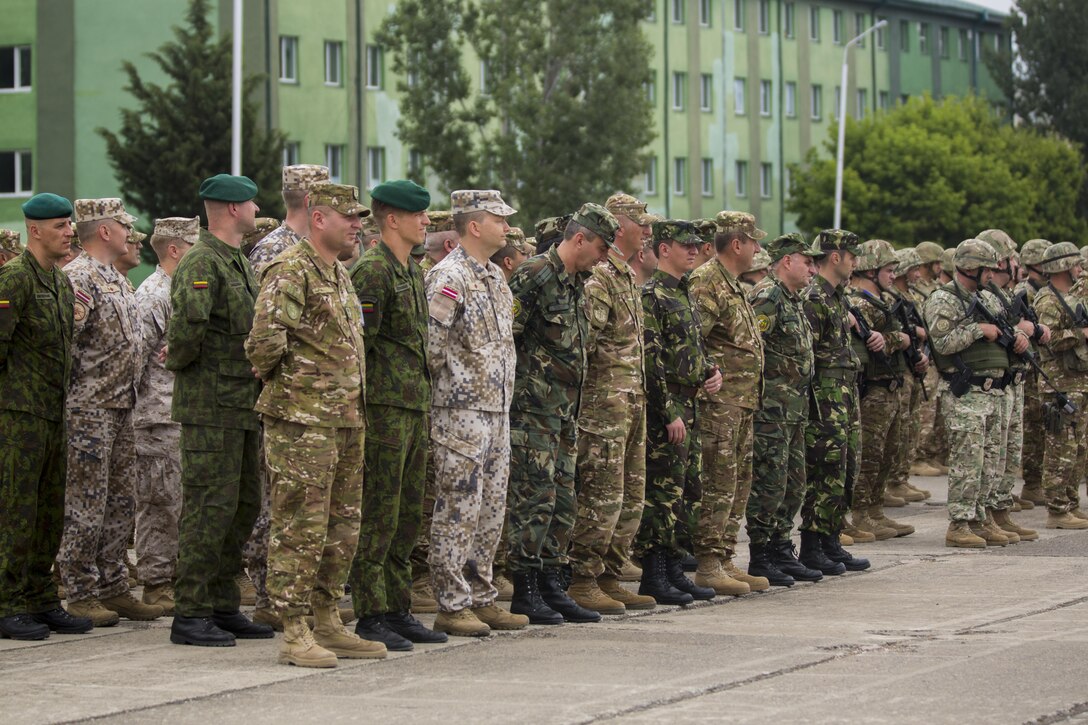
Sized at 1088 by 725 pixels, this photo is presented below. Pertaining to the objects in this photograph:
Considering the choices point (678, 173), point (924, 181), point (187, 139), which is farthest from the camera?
point (678, 173)

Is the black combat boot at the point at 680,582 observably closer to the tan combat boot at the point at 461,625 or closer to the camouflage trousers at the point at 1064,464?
the tan combat boot at the point at 461,625

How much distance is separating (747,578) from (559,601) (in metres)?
2.01

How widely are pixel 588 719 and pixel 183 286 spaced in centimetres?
322

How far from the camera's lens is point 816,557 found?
43.3 ft

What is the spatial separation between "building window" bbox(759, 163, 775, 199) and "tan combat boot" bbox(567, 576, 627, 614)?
2363 inches

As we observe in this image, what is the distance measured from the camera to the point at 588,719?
7.71 m

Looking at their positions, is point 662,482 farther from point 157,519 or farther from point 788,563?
point 157,519

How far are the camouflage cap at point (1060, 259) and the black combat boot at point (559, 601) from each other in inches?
287

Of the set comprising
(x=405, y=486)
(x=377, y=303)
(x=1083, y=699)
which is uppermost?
(x=377, y=303)

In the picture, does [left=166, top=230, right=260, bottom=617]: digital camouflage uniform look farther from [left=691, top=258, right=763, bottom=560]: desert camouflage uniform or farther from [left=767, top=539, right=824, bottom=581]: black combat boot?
[left=767, top=539, right=824, bottom=581]: black combat boot

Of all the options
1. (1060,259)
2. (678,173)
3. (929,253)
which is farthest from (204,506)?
(678,173)

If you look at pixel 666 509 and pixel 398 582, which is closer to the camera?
pixel 398 582

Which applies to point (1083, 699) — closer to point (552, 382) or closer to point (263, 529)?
point (552, 382)

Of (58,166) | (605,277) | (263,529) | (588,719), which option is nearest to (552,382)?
(605,277)
